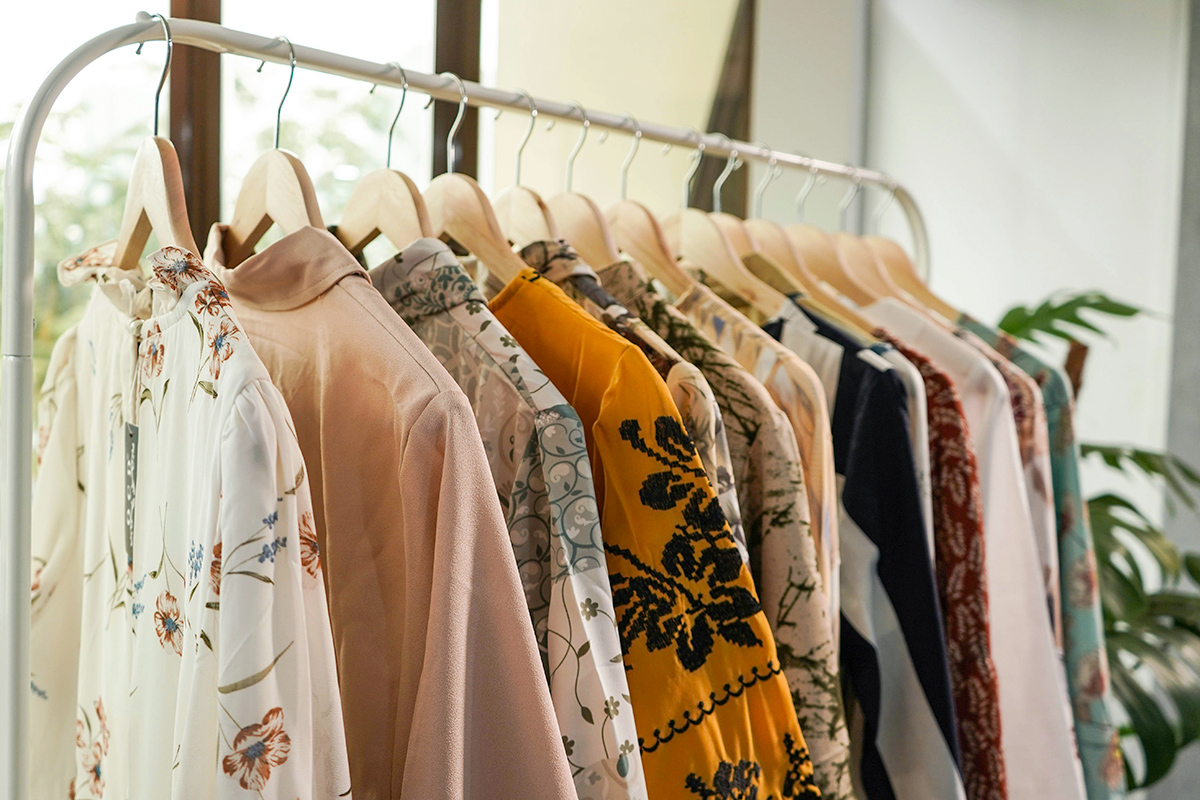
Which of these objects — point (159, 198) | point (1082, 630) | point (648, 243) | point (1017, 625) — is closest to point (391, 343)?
point (159, 198)

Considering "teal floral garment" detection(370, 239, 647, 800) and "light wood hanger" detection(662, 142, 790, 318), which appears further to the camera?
"light wood hanger" detection(662, 142, 790, 318)

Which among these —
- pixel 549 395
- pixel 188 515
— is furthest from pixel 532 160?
pixel 188 515

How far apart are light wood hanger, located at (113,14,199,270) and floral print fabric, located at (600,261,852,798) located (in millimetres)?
412

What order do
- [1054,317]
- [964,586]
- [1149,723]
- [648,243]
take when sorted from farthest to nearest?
[1054,317] → [1149,723] → [648,243] → [964,586]

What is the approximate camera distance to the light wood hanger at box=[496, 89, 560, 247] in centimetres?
93

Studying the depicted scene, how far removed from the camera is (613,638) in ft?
2.20

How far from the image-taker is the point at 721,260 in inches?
42.6

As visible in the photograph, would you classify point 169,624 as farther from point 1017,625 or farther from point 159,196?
point 1017,625

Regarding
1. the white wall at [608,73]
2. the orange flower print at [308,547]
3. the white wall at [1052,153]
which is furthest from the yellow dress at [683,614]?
the white wall at [1052,153]

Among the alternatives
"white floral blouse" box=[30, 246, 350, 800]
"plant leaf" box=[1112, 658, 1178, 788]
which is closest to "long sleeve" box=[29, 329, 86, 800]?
"white floral blouse" box=[30, 246, 350, 800]

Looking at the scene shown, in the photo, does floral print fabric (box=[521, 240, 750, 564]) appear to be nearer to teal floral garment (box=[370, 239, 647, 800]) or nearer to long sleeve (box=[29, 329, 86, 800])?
teal floral garment (box=[370, 239, 647, 800])

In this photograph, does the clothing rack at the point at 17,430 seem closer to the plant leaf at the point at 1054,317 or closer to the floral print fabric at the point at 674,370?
the floral print fabric at the point at 674,370

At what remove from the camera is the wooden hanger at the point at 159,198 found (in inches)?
26.6

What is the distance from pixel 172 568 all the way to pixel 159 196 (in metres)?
0.26
